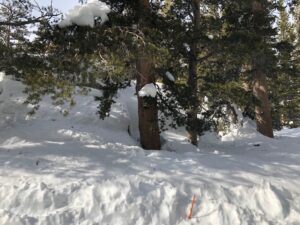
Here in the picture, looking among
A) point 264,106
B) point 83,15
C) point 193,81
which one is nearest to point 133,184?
point 83,15

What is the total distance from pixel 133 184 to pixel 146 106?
11.6 feet

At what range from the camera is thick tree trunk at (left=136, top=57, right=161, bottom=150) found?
443 inches

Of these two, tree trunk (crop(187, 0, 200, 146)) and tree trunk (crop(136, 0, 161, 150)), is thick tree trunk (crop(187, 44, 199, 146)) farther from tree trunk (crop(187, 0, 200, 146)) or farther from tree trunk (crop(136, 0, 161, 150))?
tree trunk (crop(136, 0, 161, 150))

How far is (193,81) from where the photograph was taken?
43.5ft

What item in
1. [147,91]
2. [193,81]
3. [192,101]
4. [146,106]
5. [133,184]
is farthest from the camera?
[193,81]

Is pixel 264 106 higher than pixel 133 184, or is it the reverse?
pixel 264 106

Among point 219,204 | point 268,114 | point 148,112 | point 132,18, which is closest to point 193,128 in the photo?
point 148,112

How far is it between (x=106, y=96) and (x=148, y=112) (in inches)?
59.7

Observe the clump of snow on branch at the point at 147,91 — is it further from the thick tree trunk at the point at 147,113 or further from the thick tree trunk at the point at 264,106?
the thick tree trunk at the point at 264,106

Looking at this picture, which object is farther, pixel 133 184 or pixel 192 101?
pixel 192 101

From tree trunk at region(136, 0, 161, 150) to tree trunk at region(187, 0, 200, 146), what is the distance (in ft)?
4.01

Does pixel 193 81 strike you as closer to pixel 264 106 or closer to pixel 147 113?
pixel 147 113

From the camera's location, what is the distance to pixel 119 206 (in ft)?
23.6

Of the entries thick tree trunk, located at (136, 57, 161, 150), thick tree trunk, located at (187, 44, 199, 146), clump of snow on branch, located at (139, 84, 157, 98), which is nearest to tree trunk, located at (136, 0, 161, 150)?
thick tree trunk, located at (136, 57, 161, 150)
